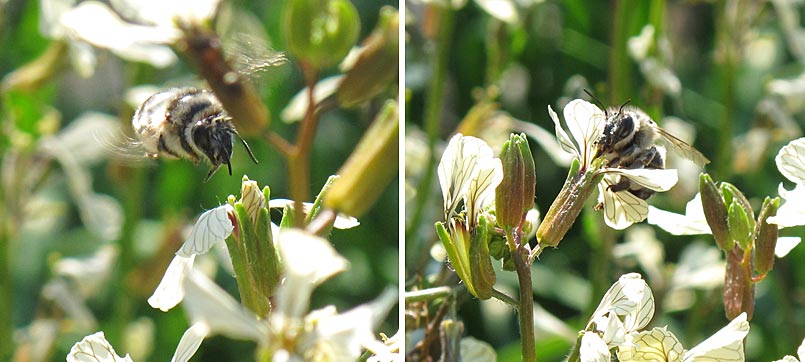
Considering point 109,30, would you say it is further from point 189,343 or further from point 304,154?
point 189,343

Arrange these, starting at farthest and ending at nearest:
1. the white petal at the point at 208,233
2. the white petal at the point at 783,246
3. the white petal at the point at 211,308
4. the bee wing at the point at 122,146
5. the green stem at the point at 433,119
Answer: the green stem at the point at 433,119 → the bee wing at the point at 122,146 → the white petal at the point at 783,246 → the white petal at the point at 208,233 → the white petal at the point at 211,308

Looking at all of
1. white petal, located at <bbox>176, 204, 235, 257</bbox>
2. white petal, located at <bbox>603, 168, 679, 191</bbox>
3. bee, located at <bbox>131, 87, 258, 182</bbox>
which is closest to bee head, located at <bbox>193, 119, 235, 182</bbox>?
bee, located at <bbox>131, 87, 258, 182</bbox>

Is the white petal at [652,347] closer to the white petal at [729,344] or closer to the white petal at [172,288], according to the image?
the white petal at [729,344]

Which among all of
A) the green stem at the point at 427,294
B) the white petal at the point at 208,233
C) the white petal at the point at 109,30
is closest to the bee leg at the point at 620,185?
the green stem at the point at 427,294

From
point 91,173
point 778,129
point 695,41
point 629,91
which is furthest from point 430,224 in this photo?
point 695,41

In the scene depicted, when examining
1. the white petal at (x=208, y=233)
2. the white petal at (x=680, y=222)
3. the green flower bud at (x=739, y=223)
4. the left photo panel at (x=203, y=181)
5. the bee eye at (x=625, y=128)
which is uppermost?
the bee eye at (x=625, y=128)

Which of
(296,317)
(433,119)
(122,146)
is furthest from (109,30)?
(296,317)

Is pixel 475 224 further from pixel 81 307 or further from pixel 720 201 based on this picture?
pixel 81 307
